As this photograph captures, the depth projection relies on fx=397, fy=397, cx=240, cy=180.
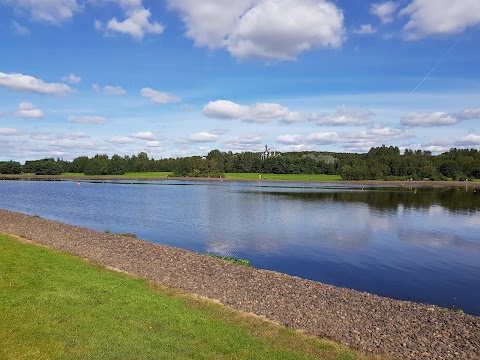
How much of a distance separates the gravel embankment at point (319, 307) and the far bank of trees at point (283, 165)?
5277 inches

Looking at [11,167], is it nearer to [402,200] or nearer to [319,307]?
[402,200]

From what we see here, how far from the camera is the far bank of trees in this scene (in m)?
147

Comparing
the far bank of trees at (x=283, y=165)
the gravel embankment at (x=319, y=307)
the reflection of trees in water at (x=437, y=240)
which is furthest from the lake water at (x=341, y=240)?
the far bank of trees at (x=283, y=165)

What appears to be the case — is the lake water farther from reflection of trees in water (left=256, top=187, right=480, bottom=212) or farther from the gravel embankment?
reflection of trees in water (left=256, top=187, right=480, bottom=212)

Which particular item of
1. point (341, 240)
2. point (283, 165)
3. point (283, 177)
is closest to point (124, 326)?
point (341, 240)

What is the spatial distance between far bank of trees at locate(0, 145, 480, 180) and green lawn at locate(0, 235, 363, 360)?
138179 mm

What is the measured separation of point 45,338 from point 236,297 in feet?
16.4

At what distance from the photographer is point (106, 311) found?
9242mm

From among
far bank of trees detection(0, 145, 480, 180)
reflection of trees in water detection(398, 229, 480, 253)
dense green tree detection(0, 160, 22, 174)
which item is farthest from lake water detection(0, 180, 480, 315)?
dense green tree detection(0, 160, 22, 174)

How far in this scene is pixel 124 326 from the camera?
8406mm

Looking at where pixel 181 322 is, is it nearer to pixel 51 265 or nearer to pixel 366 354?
pixel 366 354

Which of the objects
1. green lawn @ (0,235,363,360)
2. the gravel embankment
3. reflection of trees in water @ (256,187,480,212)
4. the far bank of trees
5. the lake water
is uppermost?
the far bank of trees

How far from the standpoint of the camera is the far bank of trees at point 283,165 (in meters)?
147

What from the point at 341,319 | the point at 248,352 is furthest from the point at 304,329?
the point at 248,352
